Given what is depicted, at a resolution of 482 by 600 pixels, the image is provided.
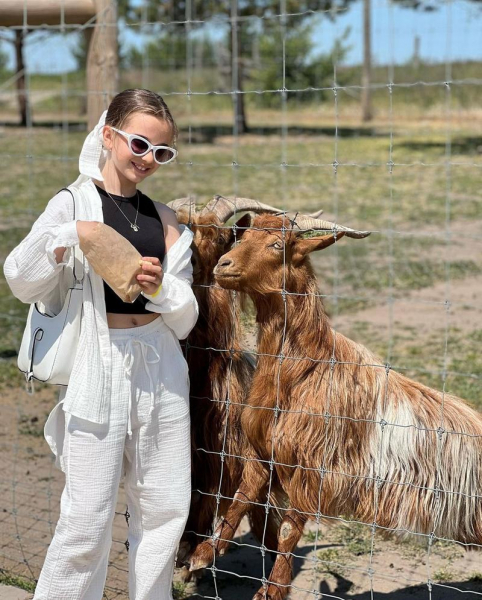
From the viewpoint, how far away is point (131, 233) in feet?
10.6

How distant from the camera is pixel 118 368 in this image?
3.21 metres

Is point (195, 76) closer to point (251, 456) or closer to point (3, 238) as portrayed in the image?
point (3, 238)

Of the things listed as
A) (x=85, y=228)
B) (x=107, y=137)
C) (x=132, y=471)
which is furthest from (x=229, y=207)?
(x=132, y=471)

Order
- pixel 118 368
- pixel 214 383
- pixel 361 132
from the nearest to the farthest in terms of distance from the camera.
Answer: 1. pixel 118 368
2. pixel 214 383
3. pixel 361 132

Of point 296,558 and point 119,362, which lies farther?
point 296,558

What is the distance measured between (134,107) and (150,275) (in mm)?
615

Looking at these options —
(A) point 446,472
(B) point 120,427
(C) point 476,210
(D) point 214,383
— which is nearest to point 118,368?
(B) point 120,427

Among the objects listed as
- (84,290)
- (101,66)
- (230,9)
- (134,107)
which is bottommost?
(84,290)

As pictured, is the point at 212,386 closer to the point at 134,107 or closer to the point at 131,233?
the point at 131,233

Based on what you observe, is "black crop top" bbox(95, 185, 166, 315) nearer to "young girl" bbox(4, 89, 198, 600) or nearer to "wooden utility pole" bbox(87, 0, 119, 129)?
"young girl" bbox(4, 89, 198, 600)

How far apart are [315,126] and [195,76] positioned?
7.18 meters

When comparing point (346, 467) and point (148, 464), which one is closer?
point (148, 464)

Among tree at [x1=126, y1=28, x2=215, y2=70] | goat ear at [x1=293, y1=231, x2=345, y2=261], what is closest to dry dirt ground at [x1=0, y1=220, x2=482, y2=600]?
goat ear at [x1=293, y1=231, x2=345, y2=261]

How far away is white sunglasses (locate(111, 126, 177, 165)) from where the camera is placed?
3.13 meters
